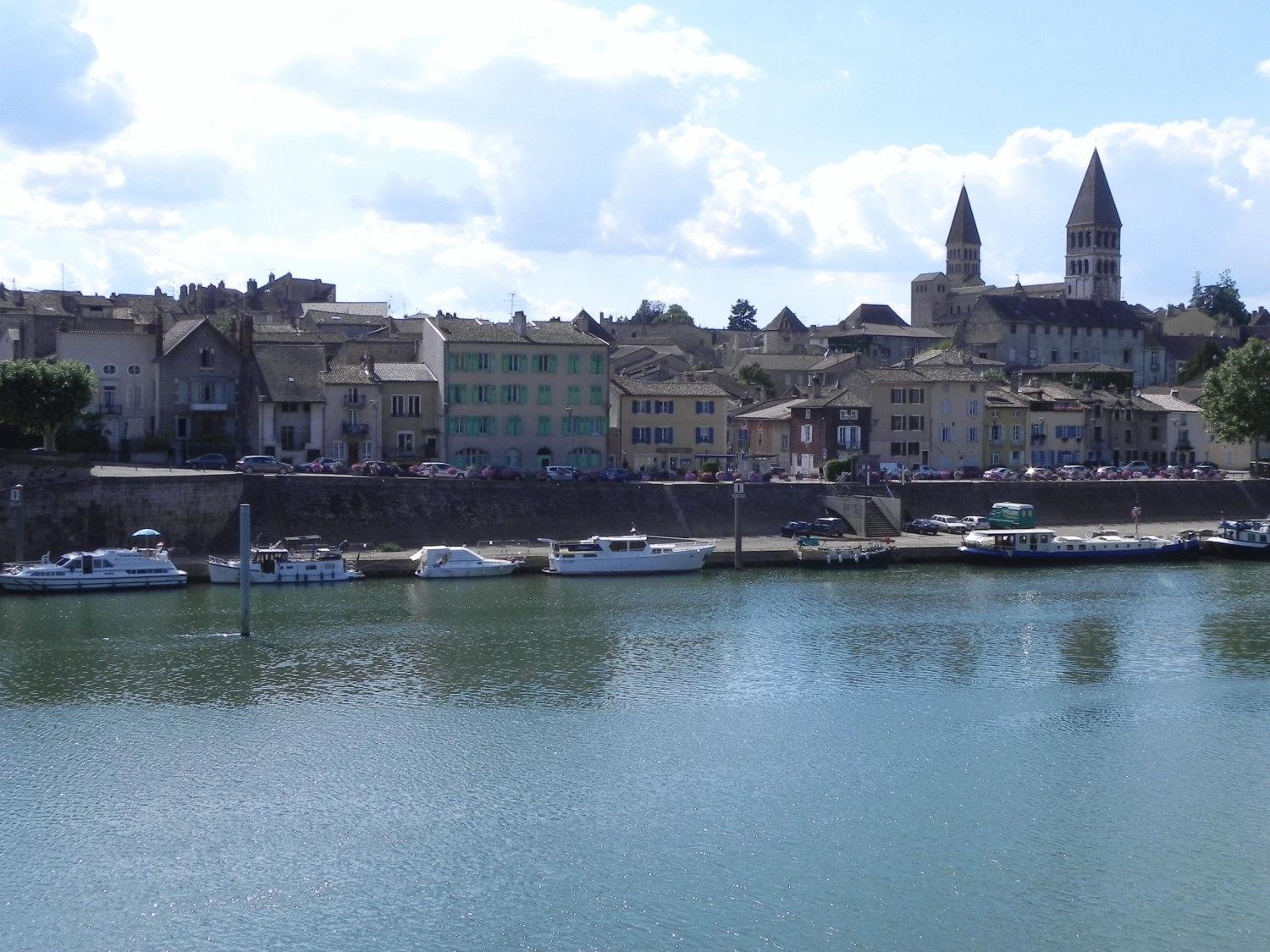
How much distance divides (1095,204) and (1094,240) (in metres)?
4.55

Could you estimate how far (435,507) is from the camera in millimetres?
63750

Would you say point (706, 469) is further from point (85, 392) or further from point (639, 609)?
point (85, 392)

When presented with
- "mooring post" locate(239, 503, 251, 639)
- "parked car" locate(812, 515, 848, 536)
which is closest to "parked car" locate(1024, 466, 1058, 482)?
"parked car" locate(812, 515, 848, 536)

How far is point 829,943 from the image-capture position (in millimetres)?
23438

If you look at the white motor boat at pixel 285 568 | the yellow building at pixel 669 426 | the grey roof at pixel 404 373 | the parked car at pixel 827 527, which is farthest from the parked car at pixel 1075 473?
the white motor boat at pixel 285 568

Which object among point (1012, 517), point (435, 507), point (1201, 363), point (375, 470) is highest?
point (1201, 363)

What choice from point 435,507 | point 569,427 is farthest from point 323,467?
point 569,427

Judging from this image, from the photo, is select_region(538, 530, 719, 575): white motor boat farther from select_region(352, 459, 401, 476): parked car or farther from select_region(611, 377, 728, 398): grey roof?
select_region(611, 377, 728, 398): grey roof

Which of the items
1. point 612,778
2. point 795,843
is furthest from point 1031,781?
point 612,778

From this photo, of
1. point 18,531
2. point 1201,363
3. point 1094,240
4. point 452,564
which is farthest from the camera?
point 1094,240

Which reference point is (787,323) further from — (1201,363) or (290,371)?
(290,371)

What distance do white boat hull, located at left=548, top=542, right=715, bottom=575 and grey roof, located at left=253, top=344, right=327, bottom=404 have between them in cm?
1928

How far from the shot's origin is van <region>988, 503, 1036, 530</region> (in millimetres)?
70438

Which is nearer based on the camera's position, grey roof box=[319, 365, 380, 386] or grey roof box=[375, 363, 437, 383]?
grey roof box=[319, 365, 380, 386]
